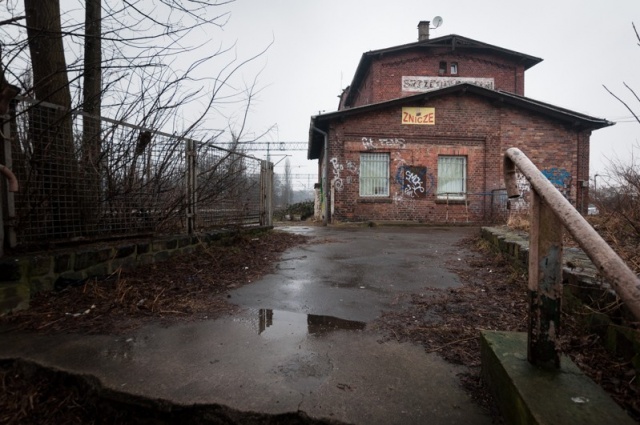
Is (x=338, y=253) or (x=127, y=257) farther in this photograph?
(x=338, y=253)

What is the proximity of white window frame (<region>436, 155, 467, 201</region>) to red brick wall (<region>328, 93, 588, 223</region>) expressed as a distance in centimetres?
21

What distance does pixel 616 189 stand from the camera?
13.8 ft

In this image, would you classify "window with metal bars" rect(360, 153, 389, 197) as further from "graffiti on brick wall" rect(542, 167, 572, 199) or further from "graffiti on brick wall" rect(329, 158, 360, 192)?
"graffiti on brick wall" rect(542, 167, 572, 199)

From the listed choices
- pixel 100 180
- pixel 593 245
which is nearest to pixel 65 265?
pixel 100 180

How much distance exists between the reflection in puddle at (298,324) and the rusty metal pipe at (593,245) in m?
1.55

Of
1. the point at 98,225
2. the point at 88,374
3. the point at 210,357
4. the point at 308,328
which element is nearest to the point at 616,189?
the point at 308,328

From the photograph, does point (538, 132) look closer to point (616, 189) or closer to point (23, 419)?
point (616, 189)

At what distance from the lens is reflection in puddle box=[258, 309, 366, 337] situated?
2.48 meters

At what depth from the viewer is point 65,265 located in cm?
312

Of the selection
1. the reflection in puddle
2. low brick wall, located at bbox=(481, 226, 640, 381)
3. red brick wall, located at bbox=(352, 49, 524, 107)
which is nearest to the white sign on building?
red brick wall, located at bbox=(352, 49, 524, 107)

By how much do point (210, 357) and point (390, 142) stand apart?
11.5 metres

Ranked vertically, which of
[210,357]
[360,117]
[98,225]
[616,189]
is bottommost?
A: [210,357]

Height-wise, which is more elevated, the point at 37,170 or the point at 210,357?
the point at 37,170

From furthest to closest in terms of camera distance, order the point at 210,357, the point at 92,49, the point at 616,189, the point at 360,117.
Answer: the point at 360,117, the point at 92,49, the point at 616,189, the point at 210,357
